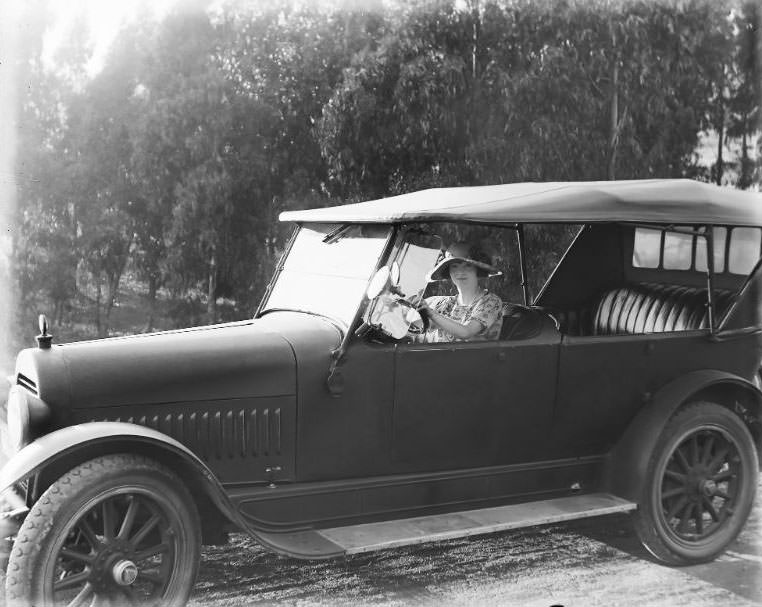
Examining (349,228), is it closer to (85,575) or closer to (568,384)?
(568,384)

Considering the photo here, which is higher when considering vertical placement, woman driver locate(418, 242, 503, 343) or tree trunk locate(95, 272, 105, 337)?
woman driver locate(418, 242, 503, 343)

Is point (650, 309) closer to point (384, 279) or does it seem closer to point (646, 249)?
point (646, 249)

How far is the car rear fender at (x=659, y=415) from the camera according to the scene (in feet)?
14.2

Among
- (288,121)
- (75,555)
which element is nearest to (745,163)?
(288,121)

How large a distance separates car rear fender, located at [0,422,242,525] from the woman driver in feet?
4.66

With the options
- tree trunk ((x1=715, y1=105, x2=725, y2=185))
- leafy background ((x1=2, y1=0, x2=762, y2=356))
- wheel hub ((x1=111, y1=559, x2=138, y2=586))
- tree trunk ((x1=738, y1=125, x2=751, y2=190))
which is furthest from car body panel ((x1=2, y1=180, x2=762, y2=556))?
tree trunk ((x1=738, y1=125, x2=751, y2=190))

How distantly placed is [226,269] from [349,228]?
26.7 feet

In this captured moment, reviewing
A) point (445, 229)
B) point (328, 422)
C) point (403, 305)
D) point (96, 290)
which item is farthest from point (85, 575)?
point (96, 290)

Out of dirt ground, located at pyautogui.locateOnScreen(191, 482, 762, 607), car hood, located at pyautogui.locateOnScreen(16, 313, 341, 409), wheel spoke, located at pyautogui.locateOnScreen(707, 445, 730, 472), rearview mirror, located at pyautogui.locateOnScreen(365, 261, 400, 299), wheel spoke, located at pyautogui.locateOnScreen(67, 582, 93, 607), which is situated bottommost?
dirt ground, located at pyautogui.locateOnScreen(191, 482, 762, 607)

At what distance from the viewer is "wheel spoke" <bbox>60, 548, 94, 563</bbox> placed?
319cm

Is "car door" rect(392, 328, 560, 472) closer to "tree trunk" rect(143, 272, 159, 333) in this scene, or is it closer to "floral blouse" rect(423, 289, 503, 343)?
"floral blouse" rect(423, 289, 503, 343)

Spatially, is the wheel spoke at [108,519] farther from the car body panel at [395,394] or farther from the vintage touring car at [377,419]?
the car body panel at [395,394]

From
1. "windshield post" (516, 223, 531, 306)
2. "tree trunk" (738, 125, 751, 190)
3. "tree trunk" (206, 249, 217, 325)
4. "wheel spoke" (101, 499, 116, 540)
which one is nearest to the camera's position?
"wheel spoke" (101, 499, 116, 540)

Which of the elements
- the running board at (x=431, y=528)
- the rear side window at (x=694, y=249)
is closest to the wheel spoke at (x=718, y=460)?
the running board at (x=431, y=528)
